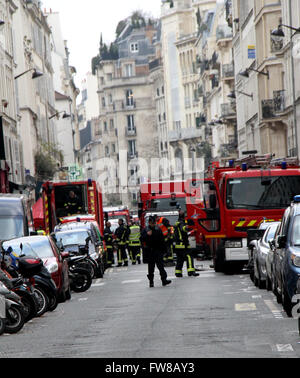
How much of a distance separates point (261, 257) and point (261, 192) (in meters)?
8.08

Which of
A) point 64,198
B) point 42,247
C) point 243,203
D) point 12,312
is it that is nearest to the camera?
point 12,312

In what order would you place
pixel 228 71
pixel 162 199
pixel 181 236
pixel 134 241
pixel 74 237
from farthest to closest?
pixel 228 71 < pixel 162 199 < pixel 134 241 < pixel 74 237 < pixel 181 236

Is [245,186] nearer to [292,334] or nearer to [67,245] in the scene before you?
[67,245]

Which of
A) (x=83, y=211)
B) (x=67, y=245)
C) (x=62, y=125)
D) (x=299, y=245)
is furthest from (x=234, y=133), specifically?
(x=299, y=245)

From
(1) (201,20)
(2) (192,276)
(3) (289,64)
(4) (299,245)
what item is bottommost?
(2) (192,276)

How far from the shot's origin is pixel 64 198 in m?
46.8

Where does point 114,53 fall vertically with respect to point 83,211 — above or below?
above

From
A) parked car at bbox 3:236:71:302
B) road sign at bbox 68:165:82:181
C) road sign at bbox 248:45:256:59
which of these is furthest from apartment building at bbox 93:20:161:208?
parked car at bbox 3:236:71:302

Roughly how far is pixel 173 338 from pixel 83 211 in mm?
32839

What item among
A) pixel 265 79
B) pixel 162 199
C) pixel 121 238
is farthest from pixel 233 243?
pixel 265 79

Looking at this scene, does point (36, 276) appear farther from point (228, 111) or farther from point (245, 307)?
point (228, 111)

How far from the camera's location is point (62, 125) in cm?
12088

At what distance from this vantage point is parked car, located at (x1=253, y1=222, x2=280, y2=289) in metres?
23.3

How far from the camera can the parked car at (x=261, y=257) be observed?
23267 mm
